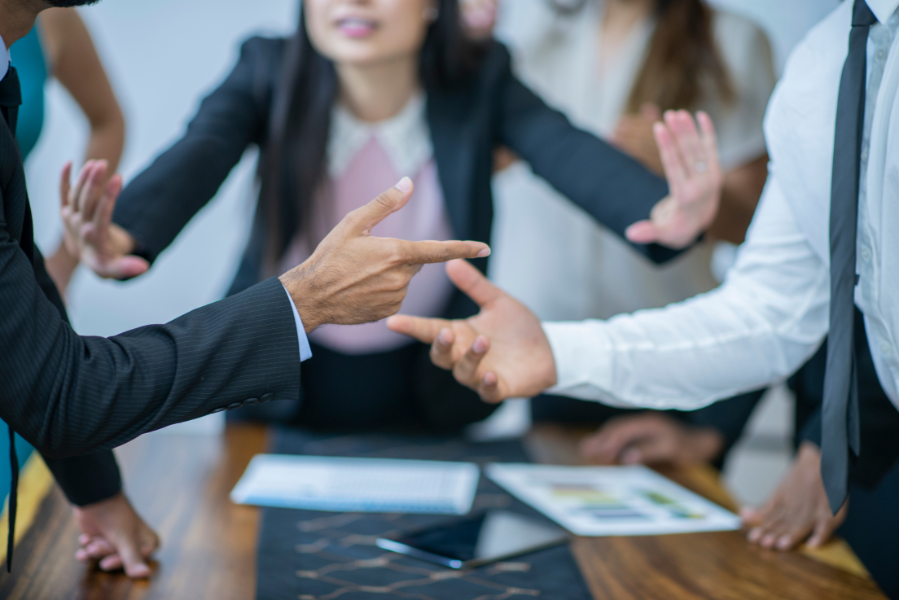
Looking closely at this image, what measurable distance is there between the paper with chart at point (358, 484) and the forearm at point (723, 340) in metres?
0.32

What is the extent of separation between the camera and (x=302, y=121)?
153 cm

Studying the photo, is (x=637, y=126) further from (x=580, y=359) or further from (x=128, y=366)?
(x=128, y=366)

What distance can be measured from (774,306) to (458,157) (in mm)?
672

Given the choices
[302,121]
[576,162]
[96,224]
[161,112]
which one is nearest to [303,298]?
[96,224]

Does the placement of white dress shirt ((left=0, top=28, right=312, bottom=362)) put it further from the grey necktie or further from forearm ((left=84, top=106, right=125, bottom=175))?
forearm ((left=84, top=106, right=125, bottom=175))

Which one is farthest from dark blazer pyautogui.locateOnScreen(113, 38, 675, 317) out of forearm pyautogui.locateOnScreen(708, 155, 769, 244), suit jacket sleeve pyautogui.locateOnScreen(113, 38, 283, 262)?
forearm pyautogui.locateOnScreen(708, 155, 769, 244)

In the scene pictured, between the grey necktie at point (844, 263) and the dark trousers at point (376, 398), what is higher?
the grey necktie at point (844, 263)

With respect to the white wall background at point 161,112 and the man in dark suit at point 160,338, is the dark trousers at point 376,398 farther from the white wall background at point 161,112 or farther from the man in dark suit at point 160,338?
the white wall background at point 161,112

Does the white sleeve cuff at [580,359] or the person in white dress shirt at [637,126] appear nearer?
the white sleeve cuff at [580,359]

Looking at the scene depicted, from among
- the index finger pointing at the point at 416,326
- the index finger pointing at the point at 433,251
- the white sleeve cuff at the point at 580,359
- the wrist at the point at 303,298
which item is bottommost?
the white sleeve cuff at the point at 580,359

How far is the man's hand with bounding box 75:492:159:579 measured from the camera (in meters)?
0.93

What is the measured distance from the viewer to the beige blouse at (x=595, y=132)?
1785mm

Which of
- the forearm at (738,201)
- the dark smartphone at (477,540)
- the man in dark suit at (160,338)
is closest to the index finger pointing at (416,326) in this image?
the man in dark suit at (160,338)

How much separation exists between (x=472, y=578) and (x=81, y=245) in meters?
0.72
